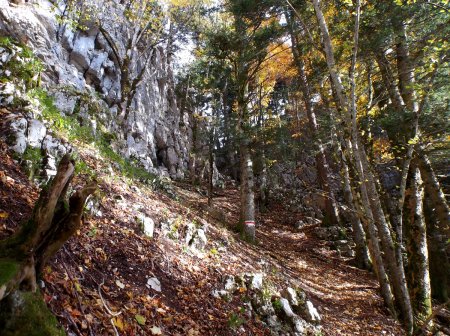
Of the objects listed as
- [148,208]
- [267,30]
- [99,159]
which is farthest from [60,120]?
[267,30]

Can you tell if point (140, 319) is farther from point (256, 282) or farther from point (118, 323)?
point (256, 282)

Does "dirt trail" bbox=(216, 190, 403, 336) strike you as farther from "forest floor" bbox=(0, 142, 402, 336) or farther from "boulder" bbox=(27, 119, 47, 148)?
"boulder" bbox=(27, 119, 47, 148)

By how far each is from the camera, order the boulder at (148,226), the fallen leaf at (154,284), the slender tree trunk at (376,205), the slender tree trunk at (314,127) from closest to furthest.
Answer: the fallen leaf at (154,284)
the boulder at (148,226)
the slender tree trunk at (376,205)
the slender tree trunk at (314,127)

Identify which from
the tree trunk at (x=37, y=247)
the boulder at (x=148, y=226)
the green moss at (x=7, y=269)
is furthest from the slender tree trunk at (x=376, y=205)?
the green moss at (x=7, y=269)

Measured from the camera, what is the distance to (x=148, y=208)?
6.47 meters

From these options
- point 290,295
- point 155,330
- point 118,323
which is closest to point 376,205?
point 290,295

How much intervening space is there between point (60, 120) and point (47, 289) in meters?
5.02

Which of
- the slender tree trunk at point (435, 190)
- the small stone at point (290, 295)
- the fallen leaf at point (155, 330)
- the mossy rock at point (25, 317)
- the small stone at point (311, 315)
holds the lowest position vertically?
the small stone at point (311, 315)

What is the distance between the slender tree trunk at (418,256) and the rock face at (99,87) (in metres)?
8.22

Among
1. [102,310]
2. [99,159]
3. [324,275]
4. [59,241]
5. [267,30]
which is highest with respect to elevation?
[267,30]

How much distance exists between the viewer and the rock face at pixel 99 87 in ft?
29.1

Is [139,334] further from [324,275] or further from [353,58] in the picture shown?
[324,275]

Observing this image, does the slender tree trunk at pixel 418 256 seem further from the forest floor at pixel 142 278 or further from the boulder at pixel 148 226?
the boulder at pixel 148 226

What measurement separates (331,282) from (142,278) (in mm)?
7124
